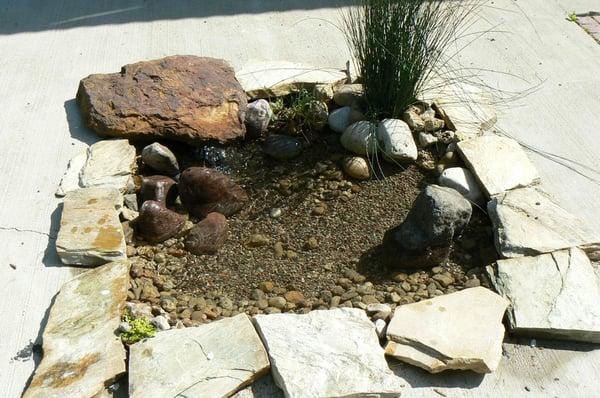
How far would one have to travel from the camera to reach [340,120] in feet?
10.9

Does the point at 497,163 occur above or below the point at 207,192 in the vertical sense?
above

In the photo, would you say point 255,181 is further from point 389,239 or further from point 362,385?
point 362,385

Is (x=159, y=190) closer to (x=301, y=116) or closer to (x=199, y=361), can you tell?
(x=301, y=116)

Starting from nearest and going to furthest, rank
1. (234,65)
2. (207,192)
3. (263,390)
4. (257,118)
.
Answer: (263,390) → (207,192) → (257,118) → (234,65)

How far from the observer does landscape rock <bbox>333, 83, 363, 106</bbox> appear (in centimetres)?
337

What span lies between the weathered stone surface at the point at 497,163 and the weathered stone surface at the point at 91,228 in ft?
5.03

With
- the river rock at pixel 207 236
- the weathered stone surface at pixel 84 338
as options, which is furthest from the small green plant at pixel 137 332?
the river rock at pixel 207 236

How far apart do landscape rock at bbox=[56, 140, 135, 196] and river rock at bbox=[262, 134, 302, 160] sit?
63 cm

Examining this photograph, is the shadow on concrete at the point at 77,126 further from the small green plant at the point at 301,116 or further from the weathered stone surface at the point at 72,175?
the small green plant at the point at 301,116

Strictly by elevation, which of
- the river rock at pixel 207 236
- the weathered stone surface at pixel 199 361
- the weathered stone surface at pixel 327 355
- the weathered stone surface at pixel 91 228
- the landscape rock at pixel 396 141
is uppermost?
the landscape rock at pixel 396 141

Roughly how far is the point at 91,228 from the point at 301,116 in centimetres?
115

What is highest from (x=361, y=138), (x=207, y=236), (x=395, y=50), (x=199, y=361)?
(x=395, y=50)

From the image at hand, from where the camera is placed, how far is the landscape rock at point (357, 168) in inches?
123

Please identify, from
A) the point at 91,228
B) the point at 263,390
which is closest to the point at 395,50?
the point at 91,228
